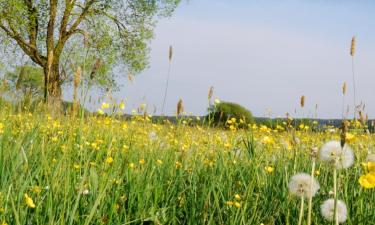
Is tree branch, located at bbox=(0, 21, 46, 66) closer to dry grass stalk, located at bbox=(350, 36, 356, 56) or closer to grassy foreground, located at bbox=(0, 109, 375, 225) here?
grassy foreground, located at bbox=(0, 109, 375, 225)

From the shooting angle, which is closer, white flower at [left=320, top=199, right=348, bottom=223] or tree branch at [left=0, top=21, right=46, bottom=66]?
white flower at [left=320, top=199, right=348, bottom=223]

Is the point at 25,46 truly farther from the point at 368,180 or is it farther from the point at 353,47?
the point at 368,180

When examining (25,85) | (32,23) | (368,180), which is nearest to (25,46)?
(32,23)

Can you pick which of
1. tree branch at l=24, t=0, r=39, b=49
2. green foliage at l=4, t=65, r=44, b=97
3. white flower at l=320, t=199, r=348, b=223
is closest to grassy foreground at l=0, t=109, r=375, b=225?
white flower at l=320, t=199, r=348, b=223

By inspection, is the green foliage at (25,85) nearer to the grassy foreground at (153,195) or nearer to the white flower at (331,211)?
the grassy foreground at (153,195)

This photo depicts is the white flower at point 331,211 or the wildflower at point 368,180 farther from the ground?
the wildflower at point 368,180

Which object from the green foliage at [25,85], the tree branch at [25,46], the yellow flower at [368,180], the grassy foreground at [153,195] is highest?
the tree branch at [25,46]

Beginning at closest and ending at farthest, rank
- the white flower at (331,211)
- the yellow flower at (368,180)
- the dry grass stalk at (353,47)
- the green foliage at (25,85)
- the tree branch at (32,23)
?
the yellow flower at (368,180), the white flower at (331,211), the dry grass stalk at (353,47), the green foliage at (25,85), the tree branch at (32,23)

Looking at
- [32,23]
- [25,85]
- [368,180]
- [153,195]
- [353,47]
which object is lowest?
[153,195]

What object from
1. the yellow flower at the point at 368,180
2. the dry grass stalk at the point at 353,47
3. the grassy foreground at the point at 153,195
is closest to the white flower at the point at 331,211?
the grassy foreground at the point at 153,195

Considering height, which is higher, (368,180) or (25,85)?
(25,85)

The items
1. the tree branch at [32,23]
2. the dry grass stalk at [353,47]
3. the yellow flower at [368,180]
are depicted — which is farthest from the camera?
the tree branch at [32,23]

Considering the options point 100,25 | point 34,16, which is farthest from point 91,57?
point 34,16

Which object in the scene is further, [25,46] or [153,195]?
[25,46]
